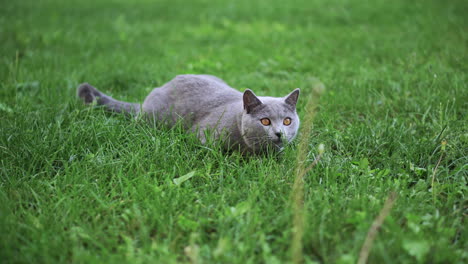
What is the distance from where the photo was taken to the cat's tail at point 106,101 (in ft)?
9.58

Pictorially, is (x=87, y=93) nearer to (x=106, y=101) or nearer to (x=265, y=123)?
(x=106, y=101)

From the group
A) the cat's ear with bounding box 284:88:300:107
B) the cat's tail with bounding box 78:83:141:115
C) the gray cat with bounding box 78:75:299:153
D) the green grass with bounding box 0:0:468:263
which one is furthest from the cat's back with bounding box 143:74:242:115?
the cat's ear with bounding box 284:88:300:107

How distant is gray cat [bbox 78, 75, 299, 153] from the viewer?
235 centimetres

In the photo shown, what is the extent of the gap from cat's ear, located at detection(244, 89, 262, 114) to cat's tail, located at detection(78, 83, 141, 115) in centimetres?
101

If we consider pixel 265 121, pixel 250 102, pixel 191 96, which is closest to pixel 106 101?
pixel 191 96

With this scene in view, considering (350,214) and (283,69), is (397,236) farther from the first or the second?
(283,69)

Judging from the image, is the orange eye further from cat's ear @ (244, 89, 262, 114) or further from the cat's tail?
the cat's tail

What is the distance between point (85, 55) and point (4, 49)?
3.55ft

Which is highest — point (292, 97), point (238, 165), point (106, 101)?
point (292, 97)

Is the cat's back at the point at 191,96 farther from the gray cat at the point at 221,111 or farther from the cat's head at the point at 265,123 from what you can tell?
the cat's head at the point at 265,123

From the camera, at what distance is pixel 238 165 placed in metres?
2.21

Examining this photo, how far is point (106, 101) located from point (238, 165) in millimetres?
1466

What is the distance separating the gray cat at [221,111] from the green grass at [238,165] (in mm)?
127

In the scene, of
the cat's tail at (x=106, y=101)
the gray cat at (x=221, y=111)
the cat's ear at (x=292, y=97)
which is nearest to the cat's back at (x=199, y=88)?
the gray cat at (x=221, y=111)
